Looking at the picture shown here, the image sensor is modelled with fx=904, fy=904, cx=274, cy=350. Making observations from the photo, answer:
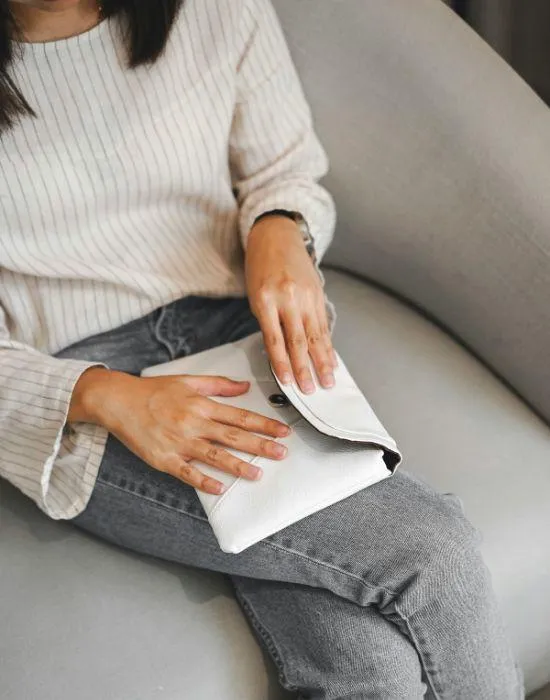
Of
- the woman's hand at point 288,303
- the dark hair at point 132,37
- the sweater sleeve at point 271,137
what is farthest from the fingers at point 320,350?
the dark hair at point 132,37

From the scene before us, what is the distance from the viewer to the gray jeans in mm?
694

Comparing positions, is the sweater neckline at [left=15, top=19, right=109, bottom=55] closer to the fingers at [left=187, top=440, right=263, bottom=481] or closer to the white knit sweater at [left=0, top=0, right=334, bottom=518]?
the white knit sweater at [left=0, top=0, right=334, bottom=518]

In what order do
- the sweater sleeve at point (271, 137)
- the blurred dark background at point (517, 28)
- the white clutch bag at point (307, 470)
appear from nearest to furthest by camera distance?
the white clutch bag at point (307, 470) < the sweater sleeve at point (271, 137) < the blurred dark background at point (517, 28)

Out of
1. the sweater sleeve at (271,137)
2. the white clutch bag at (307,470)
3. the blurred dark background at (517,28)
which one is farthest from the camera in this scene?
the blurred dark background at (517,28)

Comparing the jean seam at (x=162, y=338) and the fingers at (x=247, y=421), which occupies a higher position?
the fingers at (x=247, y=421)

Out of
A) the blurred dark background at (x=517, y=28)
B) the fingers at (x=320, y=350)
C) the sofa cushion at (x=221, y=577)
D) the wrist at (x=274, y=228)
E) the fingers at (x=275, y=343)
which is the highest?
the blurred dark background at (x=517, y=28)

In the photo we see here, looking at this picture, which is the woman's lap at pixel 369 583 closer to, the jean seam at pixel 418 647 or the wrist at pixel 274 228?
the jean seam at pixel 418 647

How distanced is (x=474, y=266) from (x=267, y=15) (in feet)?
1.03

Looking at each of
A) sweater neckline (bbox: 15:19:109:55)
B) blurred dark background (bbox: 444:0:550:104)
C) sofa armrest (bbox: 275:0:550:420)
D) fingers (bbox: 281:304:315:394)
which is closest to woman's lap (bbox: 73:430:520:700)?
fingers (bbox: 281:304:315:394)

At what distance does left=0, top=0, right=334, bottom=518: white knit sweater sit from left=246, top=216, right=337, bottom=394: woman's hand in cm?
4

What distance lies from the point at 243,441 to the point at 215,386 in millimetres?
70

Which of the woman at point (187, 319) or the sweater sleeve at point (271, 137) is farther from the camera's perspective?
the sweater sleeve at point (271, 137)

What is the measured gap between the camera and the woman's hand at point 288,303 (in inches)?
29.6

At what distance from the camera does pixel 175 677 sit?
724 millimetres
